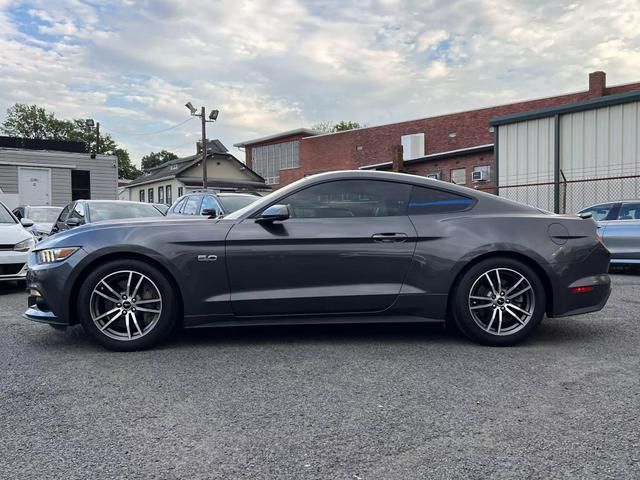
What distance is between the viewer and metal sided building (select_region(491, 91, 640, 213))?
1498 cm

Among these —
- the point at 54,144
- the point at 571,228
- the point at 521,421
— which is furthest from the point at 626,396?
the point at 54,144

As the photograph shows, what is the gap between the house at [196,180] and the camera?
41250mm

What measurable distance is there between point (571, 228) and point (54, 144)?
2636 centimetres

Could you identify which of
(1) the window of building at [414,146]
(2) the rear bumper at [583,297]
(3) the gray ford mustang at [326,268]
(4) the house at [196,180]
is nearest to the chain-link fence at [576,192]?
(2) the rear bumper at [583,297]

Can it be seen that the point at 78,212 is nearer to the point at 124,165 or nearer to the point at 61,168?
the point at 61,168

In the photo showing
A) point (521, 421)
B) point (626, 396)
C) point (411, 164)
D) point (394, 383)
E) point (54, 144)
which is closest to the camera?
point (521, 421)

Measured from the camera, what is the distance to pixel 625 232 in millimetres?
9617

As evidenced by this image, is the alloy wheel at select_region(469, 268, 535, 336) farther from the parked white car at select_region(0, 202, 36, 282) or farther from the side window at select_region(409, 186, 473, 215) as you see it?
the parked white car at select_region(0, 202, 36, 282)

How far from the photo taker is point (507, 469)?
2359mm

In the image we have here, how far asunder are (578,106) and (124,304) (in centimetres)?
1546

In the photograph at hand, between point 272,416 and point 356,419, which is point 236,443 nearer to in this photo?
point 272,416

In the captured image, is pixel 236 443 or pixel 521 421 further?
pixel 521 421

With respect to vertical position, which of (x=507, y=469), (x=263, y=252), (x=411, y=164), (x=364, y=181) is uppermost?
(x=411, y=164)

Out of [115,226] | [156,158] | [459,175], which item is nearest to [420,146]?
[459,175]
